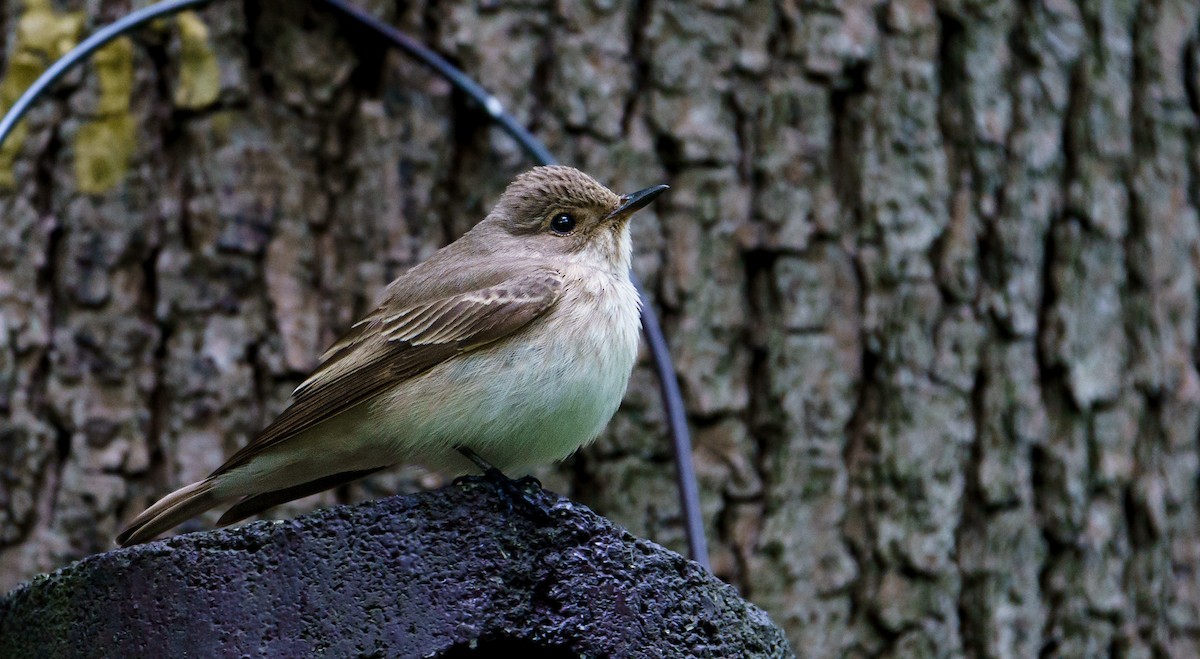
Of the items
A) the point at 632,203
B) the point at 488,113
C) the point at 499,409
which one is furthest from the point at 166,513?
the point at 488,113

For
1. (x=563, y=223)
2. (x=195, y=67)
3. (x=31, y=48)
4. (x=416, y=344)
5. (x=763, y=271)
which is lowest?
(x=763, y=271)

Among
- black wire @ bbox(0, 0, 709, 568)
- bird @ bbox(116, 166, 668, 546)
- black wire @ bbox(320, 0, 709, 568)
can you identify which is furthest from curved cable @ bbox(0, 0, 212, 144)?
bird @ bbox(116, 166, 668, 546)

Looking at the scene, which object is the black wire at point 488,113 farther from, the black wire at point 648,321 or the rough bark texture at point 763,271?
the rough bark texture at point 763,271

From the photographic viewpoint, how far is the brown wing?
3.44 meters

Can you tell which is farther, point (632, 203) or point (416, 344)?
point (632, 203)

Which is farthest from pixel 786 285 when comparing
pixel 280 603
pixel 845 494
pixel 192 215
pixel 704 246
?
pixel 280 603

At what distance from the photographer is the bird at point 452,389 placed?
3420mm

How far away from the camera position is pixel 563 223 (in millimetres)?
4152

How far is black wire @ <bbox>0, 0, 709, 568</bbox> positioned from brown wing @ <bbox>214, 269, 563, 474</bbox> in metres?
0.86

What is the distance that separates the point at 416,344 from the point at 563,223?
29.7 inches

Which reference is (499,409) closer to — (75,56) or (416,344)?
(416,344)

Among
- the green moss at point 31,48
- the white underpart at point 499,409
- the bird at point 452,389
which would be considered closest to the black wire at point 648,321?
the bird at point 452,389

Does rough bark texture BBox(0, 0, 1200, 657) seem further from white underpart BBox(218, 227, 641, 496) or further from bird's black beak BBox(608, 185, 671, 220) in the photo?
white underpart BBox(218, 227, 641, 496)

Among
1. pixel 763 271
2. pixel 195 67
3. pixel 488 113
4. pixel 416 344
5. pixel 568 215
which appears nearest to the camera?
pixel 416 344
